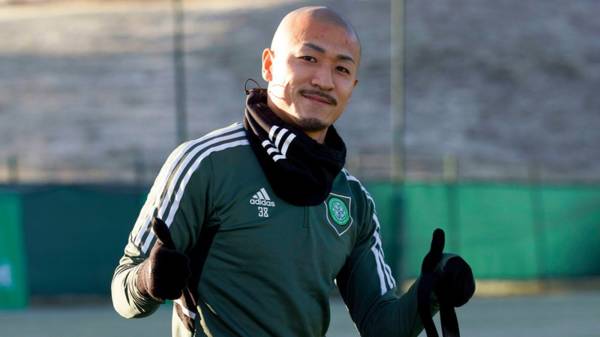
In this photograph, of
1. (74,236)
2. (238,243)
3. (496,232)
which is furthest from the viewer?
(496,232)

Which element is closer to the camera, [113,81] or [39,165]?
[39,165]

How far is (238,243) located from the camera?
4.32 metres

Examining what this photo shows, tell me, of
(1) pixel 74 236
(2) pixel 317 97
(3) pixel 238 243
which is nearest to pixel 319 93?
(2) pixel 317 97

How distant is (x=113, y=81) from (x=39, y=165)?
9119 millimetres

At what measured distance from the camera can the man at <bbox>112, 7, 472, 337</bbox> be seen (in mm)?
4277

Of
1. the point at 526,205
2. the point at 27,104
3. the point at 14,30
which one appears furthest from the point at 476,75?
the point at 526,205

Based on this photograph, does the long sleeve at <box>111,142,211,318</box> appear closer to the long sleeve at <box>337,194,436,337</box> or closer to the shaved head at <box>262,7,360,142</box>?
the shaved head at <box>262,7,360,142</box>

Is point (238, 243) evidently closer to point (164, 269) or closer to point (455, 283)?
point (164, 269)

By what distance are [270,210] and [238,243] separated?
0.51ft

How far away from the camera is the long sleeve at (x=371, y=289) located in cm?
464

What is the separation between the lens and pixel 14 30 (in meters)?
52.4

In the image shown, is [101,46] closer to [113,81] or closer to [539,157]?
[113,81]

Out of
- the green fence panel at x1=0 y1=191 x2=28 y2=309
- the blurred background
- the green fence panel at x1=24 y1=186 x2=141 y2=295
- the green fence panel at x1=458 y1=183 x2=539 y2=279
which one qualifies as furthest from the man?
the green fence panel at x1=458 y1=183 x2=539 y2=279

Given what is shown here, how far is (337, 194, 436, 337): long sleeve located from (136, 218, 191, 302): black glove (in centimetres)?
88
